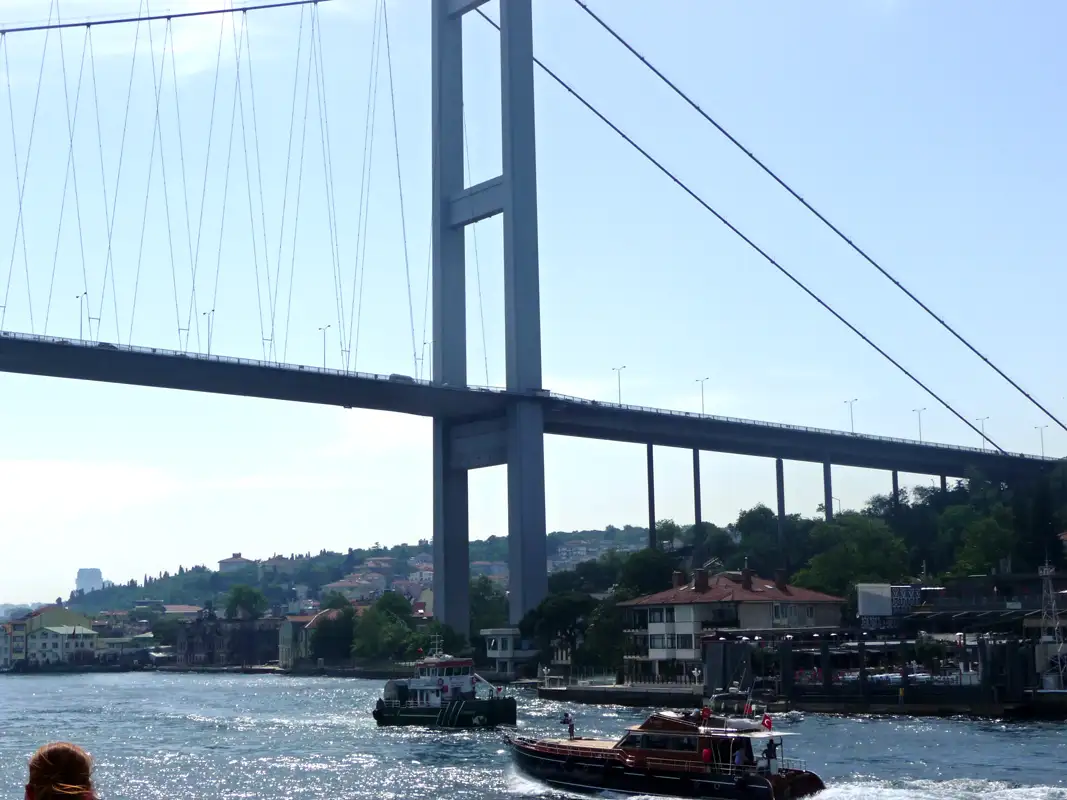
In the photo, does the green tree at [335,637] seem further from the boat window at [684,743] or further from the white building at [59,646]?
the boat window at [684,743]

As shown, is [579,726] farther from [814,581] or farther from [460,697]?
[814,581]

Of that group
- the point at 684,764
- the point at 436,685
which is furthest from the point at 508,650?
the point at 684,764

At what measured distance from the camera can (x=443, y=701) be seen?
46.0 meters

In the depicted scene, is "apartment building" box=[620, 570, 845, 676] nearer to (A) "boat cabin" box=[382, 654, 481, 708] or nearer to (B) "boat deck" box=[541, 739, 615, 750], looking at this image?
(A) "boat cabin" box=[382, 654, 481, 708]

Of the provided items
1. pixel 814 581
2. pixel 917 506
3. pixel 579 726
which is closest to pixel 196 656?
pixel 917 506

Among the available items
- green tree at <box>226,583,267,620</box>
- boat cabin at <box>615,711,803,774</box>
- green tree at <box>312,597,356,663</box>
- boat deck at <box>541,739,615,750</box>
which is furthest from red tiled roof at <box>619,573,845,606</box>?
green tree at <box>226,583,267,620</box>

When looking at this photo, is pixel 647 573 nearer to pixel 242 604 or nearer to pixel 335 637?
pixel 335 637

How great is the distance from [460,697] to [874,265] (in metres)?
37.7

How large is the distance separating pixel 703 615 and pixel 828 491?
43.2 meters

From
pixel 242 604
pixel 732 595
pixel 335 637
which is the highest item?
pixel 242 604

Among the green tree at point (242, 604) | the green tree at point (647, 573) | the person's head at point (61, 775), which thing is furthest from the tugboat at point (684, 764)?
the green tree at point (242, 604)

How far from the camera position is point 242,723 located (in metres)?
50.6

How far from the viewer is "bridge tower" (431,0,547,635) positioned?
70.2 meters

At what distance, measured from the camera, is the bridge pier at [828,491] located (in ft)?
323
